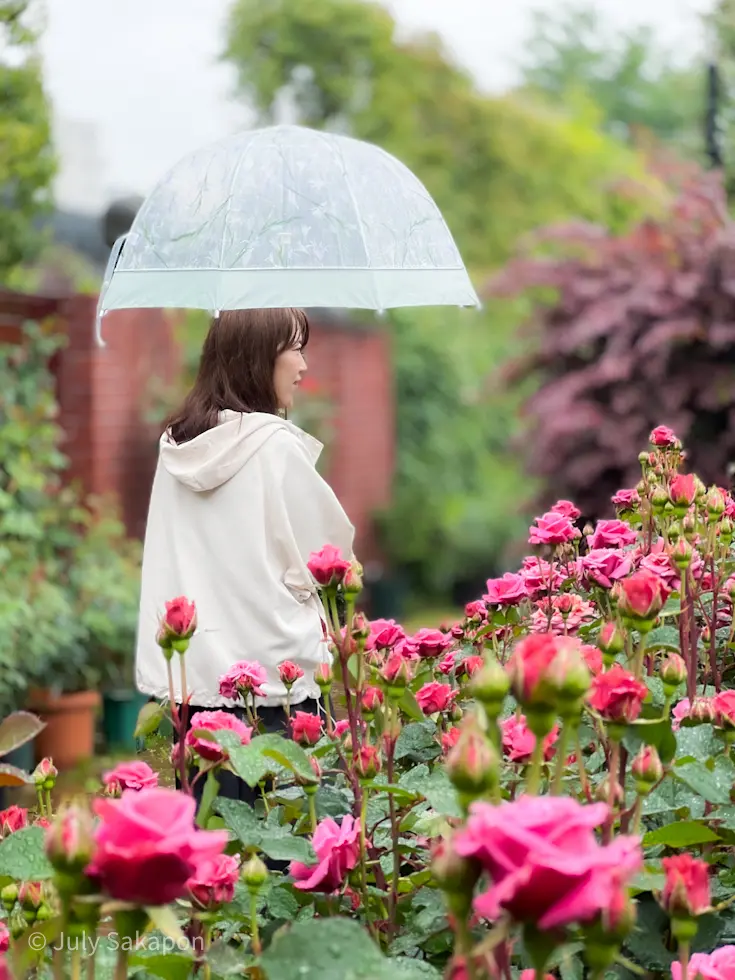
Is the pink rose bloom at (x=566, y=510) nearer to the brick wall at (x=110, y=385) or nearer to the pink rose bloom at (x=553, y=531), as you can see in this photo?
the pink rose bloom at (x=553, y=531)

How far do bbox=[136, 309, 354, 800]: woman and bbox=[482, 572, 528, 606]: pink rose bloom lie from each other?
86 cm

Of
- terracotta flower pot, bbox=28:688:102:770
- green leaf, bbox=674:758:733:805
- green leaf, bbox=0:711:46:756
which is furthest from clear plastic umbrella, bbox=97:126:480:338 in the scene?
terracotta flower pot, bbox=28:688:102:770

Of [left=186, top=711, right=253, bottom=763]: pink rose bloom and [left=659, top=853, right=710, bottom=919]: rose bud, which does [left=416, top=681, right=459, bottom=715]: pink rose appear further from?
[left=659, top=853, right=710, bottom=919]: rose bud

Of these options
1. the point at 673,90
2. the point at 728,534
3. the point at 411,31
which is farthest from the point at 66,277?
the point at 673,90

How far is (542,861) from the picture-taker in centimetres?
67

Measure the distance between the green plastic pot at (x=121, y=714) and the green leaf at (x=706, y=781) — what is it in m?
4.09

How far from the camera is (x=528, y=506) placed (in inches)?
224

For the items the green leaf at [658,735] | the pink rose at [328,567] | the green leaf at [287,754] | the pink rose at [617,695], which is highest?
the pink rose at [617,695]

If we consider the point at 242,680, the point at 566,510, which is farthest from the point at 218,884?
the point at 566,510

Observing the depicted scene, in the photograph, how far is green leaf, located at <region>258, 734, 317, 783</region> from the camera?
1.16m

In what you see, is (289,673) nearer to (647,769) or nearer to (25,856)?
(25,856)

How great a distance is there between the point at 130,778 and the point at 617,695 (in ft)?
1.58

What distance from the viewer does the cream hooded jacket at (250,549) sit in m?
2.44

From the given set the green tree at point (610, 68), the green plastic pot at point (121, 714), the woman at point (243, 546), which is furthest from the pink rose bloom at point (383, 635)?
the green tree at point (610, 68)
